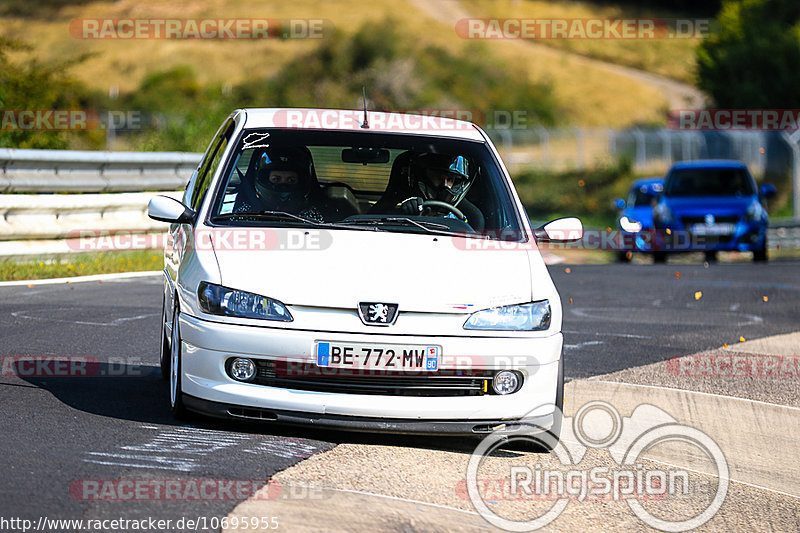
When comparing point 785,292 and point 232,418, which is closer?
point 232,418

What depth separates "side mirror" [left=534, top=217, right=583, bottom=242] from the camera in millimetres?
7129

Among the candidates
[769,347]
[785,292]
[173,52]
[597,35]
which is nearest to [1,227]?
[769,347]

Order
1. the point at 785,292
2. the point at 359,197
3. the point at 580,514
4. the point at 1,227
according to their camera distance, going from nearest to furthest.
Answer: the point at 580,514 → the point at 359,197 → the point at 1,227 → the point at 785,292

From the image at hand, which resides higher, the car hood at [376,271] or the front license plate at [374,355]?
the car hood at [376,271]

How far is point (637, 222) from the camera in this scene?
964 inches

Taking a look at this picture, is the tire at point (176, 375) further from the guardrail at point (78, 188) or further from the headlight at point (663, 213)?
the headlight at point (663, 213)

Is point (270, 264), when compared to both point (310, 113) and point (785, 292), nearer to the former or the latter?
point (310, 113)

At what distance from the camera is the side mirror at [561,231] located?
713cm

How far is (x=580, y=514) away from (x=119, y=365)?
3.83 metres

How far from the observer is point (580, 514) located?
5.34 m
